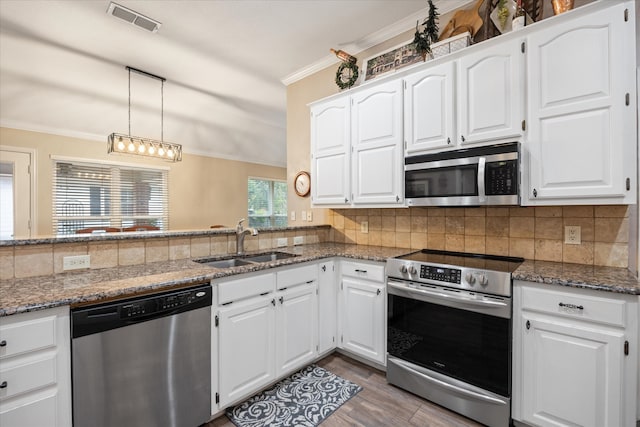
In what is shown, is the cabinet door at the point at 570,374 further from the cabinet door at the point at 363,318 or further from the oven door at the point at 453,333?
the cabinet door at the point at 363,318

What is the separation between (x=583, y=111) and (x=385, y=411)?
214 cm

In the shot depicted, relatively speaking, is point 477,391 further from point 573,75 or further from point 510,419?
point 573,75

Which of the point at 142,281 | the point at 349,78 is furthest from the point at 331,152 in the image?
the point at 142,281

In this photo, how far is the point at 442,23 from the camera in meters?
2.53

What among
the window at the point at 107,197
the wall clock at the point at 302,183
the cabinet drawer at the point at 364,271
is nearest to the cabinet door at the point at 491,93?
the cabinet drawer at the point at 364,271

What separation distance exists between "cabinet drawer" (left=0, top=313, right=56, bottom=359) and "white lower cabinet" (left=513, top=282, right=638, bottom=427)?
228 centimetres

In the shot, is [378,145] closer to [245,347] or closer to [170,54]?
[245,347]

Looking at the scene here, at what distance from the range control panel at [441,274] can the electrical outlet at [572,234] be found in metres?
0.82

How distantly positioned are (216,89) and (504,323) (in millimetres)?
4173

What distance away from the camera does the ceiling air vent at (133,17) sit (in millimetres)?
2379

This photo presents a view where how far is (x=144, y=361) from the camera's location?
1455 millimetres

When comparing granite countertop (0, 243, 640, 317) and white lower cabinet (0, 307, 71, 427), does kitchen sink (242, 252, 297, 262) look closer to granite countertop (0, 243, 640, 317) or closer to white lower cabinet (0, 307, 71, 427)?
granite countertop (0, 243, 640, 317)

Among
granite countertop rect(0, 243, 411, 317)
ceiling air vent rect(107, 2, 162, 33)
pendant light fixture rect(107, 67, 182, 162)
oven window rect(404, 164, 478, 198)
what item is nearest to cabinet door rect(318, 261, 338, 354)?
granite countertop rect(0, 243, 411, 317)

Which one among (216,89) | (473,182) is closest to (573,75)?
(473,182)
